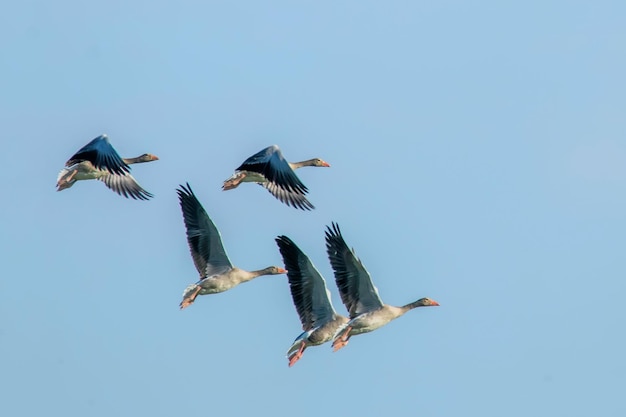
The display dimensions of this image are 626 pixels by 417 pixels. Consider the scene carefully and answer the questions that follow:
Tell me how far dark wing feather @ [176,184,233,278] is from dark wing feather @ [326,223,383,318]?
3.33m

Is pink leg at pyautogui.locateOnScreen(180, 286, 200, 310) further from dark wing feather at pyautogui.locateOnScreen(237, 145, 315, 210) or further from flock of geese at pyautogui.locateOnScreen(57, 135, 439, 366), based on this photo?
dark wing feather at pyautogui.locateOnScreen(237, 145, 315, 210)

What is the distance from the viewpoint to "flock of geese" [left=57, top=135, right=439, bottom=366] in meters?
34.0

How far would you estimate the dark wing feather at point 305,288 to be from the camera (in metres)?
34.5

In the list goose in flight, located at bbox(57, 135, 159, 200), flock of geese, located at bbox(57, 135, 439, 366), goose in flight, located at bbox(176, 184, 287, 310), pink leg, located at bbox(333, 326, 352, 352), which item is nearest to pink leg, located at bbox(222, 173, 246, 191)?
flock of geese, located at bbox(57, 135, 439, 366)

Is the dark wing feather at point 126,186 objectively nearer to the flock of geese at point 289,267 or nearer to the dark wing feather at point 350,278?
the flock of geese at point 289,267

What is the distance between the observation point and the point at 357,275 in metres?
34.0

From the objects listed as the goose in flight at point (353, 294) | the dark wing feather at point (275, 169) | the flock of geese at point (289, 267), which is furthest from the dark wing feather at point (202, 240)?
the goose in flight at point (353, 294)

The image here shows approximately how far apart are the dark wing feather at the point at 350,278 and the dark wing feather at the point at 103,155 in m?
5.28

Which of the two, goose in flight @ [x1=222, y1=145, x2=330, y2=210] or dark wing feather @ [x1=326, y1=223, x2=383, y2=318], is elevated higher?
goose in flight @ [x1=222, y1=145, x2=330, y2=210]

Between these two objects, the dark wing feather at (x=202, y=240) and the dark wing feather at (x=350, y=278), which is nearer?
the dark wing feather at (x=350, y=278)

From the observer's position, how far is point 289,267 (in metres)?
34.8

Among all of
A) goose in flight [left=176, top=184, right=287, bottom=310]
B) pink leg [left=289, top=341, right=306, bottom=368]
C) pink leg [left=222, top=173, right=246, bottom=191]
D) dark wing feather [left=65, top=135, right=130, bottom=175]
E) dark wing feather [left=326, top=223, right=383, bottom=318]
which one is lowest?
pink leg [left=289, top=341, right=306, bottom=368]

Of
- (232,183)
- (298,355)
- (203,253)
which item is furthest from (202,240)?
(298,355)

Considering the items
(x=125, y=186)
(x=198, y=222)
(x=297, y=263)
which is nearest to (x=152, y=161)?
(x=125, y=186)
